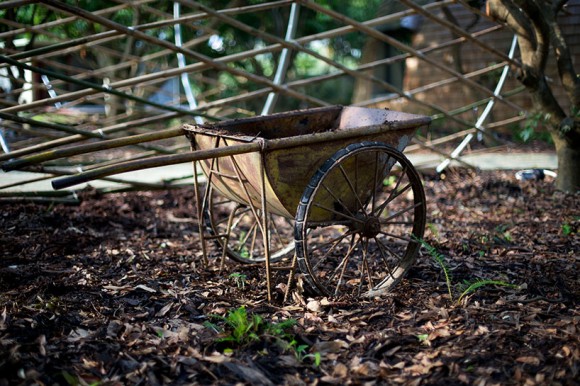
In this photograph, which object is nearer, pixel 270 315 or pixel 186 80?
pixel 270 315

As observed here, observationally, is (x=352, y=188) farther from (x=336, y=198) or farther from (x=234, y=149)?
(x=234, y=149)

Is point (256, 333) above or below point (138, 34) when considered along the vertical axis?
below

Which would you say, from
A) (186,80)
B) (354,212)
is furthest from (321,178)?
(186,80)

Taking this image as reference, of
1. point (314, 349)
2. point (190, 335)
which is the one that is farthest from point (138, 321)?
point (314, 349)

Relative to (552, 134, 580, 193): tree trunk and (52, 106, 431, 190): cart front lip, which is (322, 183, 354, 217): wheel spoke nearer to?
(52, 106, 431, 190): cart front lip

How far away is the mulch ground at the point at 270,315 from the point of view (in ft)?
8.00

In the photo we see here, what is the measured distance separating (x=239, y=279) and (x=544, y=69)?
129 inches

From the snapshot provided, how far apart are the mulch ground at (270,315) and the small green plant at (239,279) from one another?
0.01 meters

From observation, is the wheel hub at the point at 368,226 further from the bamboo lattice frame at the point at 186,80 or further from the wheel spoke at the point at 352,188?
the bamboo lattice frame at the point at 186,80

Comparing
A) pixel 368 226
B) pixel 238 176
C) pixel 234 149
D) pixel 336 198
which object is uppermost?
pixel 234 149

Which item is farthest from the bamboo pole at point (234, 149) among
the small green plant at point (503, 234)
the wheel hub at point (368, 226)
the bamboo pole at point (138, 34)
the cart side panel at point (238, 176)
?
the bamboo pole at point (138, 34)

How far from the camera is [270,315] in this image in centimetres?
301

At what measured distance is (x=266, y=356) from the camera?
257 cm

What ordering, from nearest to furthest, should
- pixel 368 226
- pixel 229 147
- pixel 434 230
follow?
1. pixel 229 147
2. pixel 368 226
3. pixel 434 230
